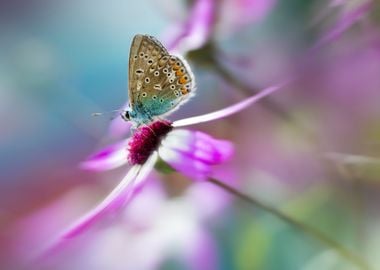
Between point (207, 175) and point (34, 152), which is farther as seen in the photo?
point (34, 152)

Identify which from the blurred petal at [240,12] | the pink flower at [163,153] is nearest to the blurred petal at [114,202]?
the pink flower at [163,153]

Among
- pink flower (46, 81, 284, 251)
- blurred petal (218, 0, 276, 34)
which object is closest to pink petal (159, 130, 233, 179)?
pink flower (46, 81, 284, 251)

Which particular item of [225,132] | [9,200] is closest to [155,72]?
[225,132]

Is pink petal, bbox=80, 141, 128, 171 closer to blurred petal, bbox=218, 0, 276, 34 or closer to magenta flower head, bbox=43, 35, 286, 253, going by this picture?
magenta flower head, bbox=43, 35, 286, 253

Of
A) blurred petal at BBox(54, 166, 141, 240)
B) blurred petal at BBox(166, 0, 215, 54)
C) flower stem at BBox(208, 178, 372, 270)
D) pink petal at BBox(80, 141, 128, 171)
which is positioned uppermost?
blurred petal at BBox(166, 0, 215, 54)

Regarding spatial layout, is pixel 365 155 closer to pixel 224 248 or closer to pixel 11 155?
pixel 224 248

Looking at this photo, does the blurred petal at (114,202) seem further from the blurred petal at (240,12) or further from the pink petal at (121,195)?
the blurred petal at (240,12)

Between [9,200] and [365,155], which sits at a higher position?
[365,155]
